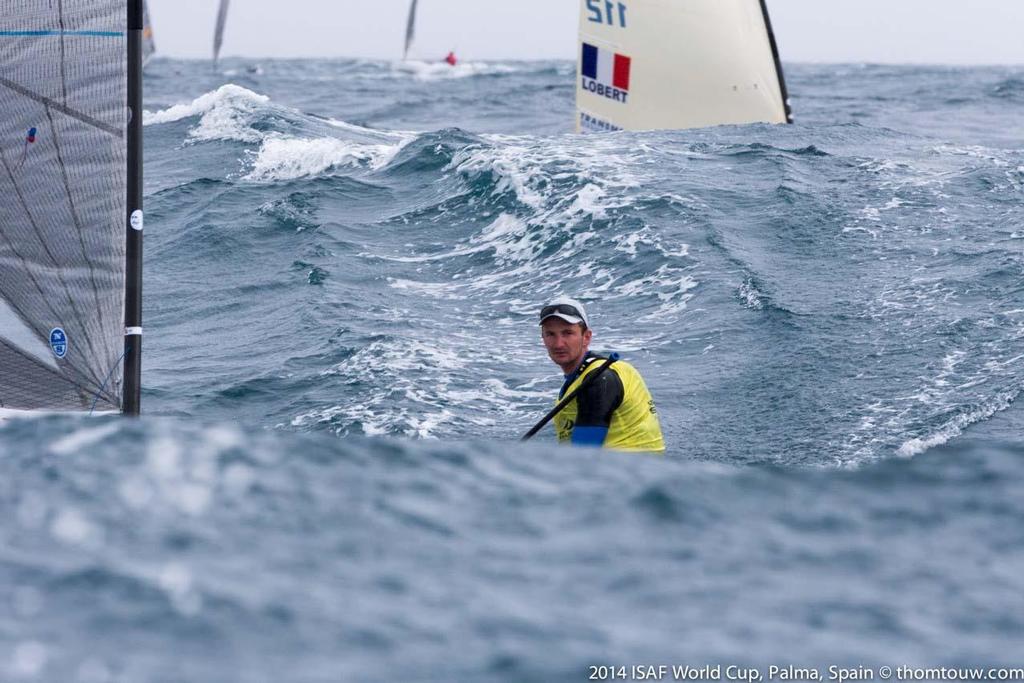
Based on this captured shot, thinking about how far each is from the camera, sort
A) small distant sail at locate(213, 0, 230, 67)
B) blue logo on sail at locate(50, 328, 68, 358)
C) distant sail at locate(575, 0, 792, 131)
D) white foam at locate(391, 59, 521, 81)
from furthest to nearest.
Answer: small distant sail at locate(213, 0, 230, 67)
white foam at locate(391, 59, 521, 81)
distant sail at locate(575, 0, 792, 131)
blue logo on sail at locate(50, 328, 68, 358)

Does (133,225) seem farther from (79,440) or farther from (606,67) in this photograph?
(606,67)

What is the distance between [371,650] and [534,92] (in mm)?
35671

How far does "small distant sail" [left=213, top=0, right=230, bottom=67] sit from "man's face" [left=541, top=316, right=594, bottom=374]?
191 ft

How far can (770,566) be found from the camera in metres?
3.59

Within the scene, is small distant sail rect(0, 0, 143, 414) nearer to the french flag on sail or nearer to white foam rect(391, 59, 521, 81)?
the french flag on sail

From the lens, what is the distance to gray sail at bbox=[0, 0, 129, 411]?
6492 mm

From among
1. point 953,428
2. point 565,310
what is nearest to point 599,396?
point 565,310

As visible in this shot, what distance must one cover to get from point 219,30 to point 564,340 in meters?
59.2

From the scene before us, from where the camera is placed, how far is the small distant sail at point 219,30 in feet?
203

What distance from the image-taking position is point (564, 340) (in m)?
6.29

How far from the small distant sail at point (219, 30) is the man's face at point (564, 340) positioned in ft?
191

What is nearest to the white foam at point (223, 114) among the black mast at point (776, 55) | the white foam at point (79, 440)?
the black mast at point (776, 55)

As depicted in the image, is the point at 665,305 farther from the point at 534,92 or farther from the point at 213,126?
the point at 534,92

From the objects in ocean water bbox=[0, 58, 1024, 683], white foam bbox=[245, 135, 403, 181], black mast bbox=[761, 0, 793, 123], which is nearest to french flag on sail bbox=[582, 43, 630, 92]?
ocean water bbox=[0, 58, 1024, 683]
